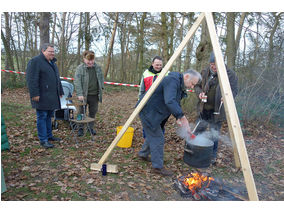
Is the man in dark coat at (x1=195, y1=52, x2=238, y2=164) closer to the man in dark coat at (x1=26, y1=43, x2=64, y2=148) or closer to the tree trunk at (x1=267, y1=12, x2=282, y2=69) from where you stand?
the man in dark coat at (x1=26, y1=43, x2=64, y2=148)

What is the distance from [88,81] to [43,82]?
1040 mm

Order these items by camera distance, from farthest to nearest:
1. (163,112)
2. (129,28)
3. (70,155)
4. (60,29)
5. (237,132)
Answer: (129,28) < (60,29) < (70,155) < (163,112) < (237,132)

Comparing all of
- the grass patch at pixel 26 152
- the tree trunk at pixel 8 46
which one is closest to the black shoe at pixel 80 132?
the grass patch at pixel 26 152

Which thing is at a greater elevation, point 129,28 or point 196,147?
point 129,28

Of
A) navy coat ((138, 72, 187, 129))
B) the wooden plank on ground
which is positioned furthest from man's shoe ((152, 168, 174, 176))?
navy coat ((138, 72, 187, 129))

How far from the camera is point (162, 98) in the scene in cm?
339

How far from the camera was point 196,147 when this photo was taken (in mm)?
3527

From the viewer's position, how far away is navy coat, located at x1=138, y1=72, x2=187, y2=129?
3.12 metres

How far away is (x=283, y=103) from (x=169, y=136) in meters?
4.50

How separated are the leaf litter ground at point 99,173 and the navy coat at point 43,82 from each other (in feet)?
3.21

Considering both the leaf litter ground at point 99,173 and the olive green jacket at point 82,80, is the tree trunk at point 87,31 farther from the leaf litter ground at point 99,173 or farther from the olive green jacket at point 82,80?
the olive green jacket at point 82,80

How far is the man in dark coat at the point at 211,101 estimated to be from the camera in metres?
3.91

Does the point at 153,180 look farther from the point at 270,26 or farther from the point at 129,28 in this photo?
the point at 129,28
